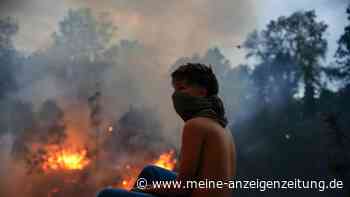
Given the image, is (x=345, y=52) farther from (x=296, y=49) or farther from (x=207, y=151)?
(x=207, y=151)

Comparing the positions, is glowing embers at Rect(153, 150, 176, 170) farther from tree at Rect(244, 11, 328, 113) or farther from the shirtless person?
the shirtless person

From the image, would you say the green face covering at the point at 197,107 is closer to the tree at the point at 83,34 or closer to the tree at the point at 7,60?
the tree at the point at 7,60

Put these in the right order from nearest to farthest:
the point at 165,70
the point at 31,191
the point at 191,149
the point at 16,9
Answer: the point at 191,149
the point at 16,9
the point at 31,191
the point at 165,70

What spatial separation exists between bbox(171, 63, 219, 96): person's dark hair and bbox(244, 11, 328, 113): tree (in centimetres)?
2561

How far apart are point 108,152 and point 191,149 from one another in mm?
26110

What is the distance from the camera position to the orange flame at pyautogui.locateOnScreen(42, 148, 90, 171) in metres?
25.7

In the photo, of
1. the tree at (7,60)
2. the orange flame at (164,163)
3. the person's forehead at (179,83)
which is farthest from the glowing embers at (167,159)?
the person's forehead at (179,83)

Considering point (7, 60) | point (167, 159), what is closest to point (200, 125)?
point (167, 159)

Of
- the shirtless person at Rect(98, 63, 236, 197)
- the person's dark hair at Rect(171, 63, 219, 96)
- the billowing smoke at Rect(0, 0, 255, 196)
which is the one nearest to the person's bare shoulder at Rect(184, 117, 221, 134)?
the shirtless person at Rect(98, 63, 236, 197)

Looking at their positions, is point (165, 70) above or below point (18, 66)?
above

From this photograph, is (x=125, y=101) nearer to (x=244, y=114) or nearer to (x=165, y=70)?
(x=165, y=70)

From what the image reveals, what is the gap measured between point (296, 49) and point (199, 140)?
28517 millimetres

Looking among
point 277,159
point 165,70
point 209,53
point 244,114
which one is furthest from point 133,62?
point 277,159

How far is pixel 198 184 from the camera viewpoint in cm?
190
